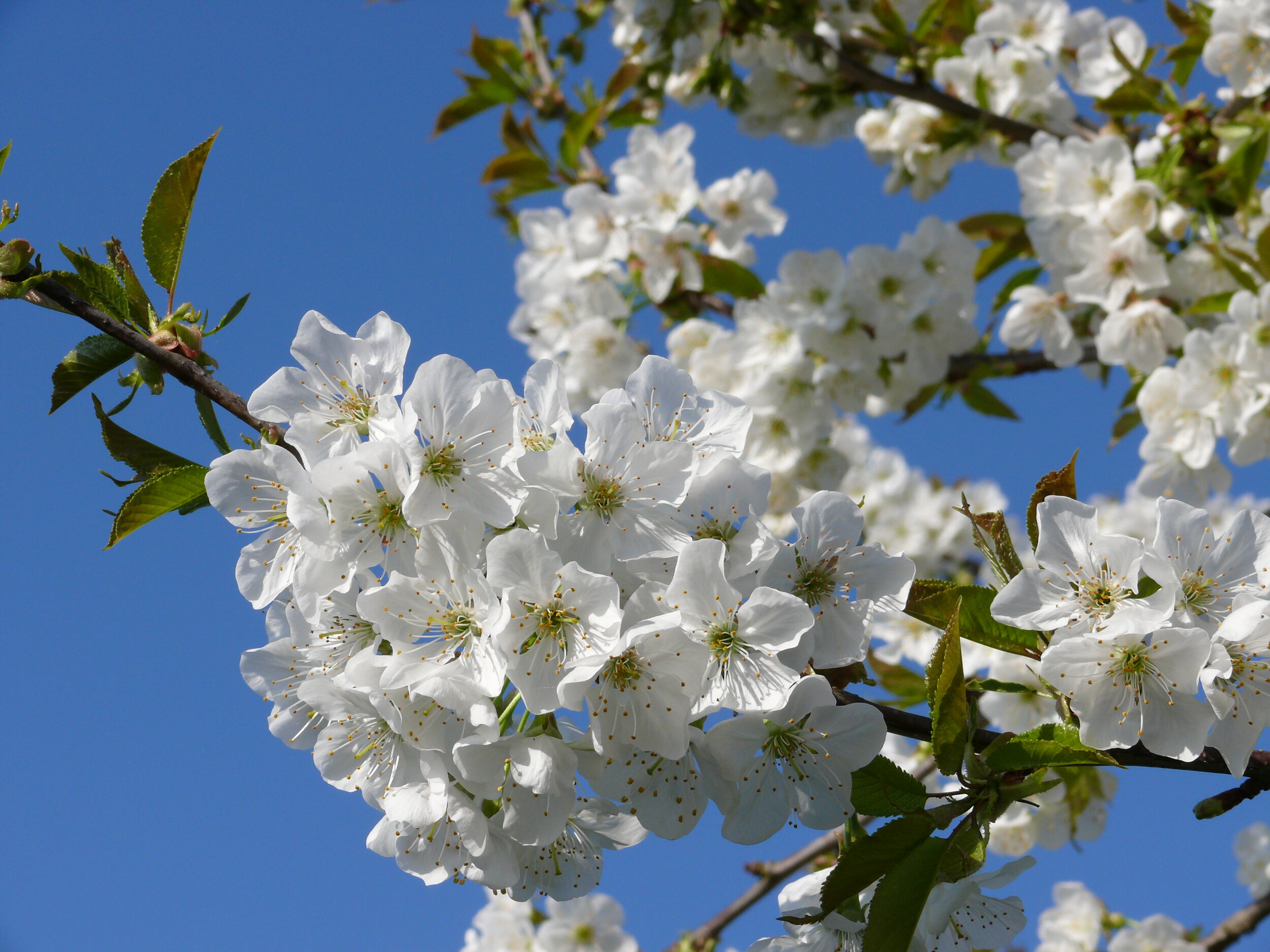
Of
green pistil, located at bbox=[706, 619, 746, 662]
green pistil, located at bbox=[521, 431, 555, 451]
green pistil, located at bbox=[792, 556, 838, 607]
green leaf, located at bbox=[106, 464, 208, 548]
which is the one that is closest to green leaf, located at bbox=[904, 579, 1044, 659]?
green pistil, located at bbox=[792, 556, 838, 607]

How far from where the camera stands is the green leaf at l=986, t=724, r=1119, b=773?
1.31 meters

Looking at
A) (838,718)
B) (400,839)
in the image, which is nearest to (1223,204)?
(838,718)

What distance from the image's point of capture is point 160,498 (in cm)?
150

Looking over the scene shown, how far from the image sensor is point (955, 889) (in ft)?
4.69

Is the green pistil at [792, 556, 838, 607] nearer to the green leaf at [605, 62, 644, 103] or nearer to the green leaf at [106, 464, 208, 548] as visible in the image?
the green leaf at [106, 464, 208, 548]

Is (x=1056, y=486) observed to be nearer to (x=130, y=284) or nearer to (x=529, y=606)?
(x=529, y=606)

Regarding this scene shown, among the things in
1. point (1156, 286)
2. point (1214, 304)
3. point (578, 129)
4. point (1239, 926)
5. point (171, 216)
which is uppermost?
point (578, 129)

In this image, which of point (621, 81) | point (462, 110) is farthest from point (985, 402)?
point (462, 110)

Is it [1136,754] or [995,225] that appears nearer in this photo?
[1136,754]

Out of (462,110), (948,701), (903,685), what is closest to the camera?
(948,701)

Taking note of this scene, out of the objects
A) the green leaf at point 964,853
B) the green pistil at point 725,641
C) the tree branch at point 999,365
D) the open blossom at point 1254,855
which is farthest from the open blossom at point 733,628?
the open blossom at point 1254,855

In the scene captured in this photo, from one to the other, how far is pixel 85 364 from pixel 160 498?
250 mm

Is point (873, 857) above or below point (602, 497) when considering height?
below

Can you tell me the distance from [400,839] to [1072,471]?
1.28 meters
